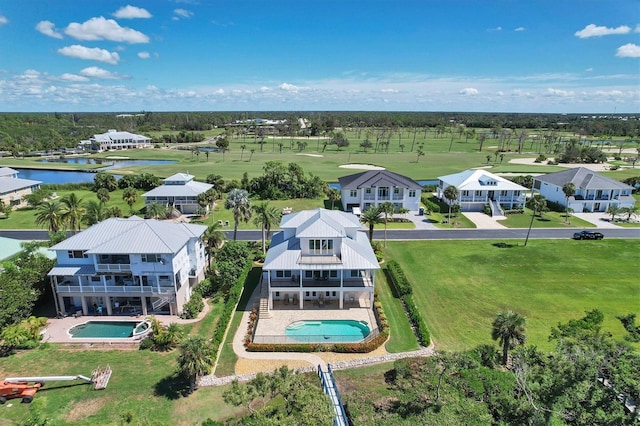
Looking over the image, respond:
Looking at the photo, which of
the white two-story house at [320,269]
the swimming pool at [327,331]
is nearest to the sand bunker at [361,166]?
the white two-story house at [320,269]

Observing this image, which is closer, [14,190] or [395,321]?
[395,321]

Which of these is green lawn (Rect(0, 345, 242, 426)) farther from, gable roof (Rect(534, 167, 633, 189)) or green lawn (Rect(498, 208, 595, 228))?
gable roof (Rect(534, 167, 633, 189))

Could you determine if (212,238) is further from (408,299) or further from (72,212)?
(408,299)

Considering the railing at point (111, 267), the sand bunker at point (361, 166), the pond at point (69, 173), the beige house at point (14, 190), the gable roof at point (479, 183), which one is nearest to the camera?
the railing at point (111, 267)

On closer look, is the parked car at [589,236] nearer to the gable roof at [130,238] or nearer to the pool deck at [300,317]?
the pool deck at [300,317]

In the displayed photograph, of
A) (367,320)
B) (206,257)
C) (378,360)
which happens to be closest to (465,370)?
(378,360)

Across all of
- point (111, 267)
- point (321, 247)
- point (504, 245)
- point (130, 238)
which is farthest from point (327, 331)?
point (504, 245)

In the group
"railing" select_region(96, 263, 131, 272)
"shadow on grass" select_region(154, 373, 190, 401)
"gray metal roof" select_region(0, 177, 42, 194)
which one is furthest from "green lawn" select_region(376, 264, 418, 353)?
"gray metal roof" select_region(0, 177, 42, 194)
